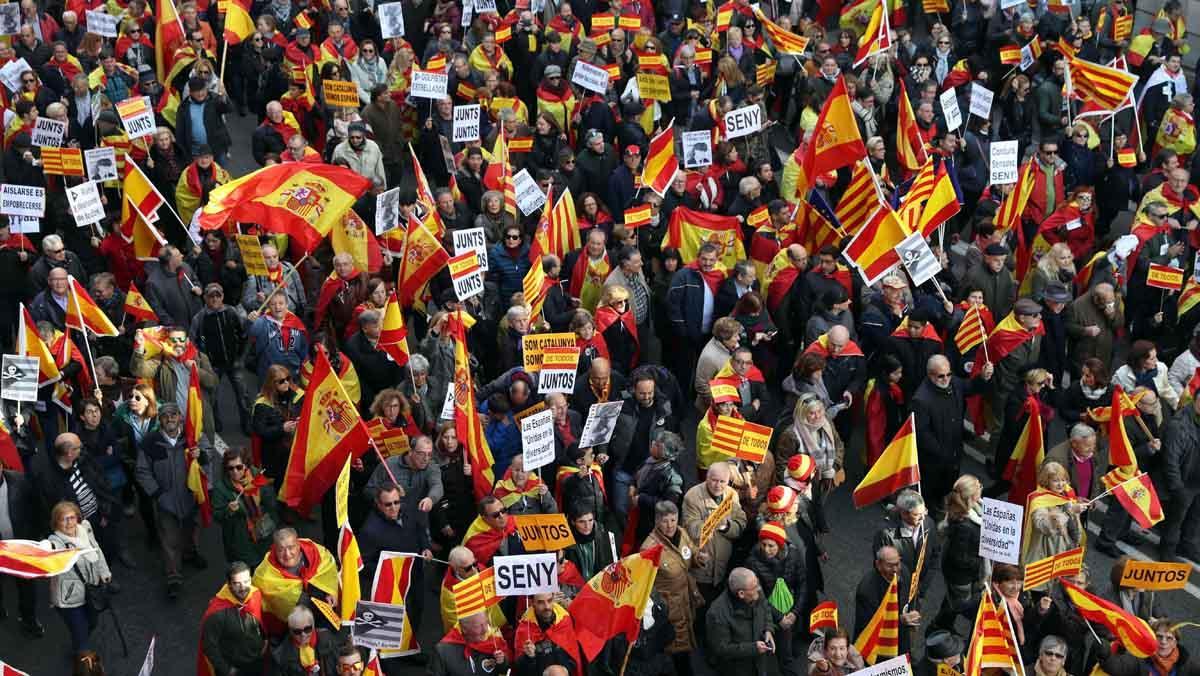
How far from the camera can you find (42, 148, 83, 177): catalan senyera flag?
656 inches

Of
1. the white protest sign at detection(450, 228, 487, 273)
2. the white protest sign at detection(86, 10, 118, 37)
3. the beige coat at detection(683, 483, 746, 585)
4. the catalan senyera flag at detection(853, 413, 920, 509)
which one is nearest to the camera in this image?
the beige coat at detection(683, 483, 746, 585)

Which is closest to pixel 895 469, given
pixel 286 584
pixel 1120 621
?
pixel 1120 621

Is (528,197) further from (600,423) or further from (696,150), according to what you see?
(600,423)

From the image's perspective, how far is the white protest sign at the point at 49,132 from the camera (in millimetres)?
16938

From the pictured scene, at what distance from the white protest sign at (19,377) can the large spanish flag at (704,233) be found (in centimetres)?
587

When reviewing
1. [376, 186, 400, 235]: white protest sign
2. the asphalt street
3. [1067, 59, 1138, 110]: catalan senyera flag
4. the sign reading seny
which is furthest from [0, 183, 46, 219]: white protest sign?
[1067, 59, 1138, 110]: catalan senyera flag

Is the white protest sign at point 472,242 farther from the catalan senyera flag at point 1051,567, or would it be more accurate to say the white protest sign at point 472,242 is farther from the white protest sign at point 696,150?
the catalan senyera flag at point 1051,567

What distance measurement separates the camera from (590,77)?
63.2 feet

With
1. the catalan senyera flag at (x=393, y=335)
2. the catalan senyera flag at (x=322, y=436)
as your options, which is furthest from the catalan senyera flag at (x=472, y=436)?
the catalan senyera flag at (x=393, y=335)

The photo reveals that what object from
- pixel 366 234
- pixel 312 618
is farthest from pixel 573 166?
pixel 312 618

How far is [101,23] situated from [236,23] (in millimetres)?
1565

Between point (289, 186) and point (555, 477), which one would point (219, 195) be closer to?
point (289, 186)

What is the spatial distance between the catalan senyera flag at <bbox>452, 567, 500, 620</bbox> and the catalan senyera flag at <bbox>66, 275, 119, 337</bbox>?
498 centimetres

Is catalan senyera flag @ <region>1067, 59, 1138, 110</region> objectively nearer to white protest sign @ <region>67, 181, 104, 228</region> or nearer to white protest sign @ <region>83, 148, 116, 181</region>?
white protest sign @ <region>83, 148, 116, 181</region>
